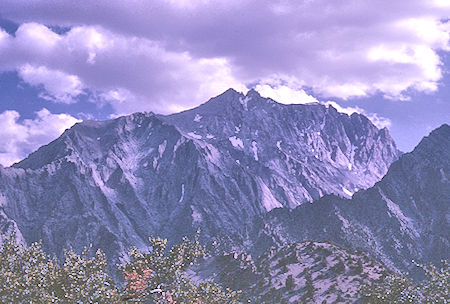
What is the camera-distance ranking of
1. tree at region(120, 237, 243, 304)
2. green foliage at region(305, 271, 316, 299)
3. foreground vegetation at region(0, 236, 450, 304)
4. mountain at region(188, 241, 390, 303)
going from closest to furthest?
foreground vegetation at region(0, 236, 450, 304)
tree at region(120, 237, 243, 304)
green foliage at region(305, 271, 316, 299)
mountain at region(188, 241, 390, 303)

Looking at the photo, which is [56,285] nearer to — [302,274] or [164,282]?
[164,282]

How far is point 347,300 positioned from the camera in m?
86.1

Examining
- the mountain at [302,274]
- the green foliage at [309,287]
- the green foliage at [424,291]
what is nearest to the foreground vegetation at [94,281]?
the green foliage at [424,291]

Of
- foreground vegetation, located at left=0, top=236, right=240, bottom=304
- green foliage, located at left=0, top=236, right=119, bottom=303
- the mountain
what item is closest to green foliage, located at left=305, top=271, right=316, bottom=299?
the mountain

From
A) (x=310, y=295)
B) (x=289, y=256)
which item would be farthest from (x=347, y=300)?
(x=289, y=256)

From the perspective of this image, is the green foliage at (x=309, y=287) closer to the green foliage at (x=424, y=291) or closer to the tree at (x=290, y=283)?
the tree at (x=290, y=283)

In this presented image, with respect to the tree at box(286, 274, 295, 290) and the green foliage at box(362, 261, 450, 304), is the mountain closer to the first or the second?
the tree at box(286, 274, 295, 290)

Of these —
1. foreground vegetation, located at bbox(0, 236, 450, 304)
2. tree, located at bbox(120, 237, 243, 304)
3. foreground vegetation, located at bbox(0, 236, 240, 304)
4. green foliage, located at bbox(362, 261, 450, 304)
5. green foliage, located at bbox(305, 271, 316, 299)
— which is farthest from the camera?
green foliage, located at bbox(305, 271, 316, 299)

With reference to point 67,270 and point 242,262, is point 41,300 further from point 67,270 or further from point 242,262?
point 242,262

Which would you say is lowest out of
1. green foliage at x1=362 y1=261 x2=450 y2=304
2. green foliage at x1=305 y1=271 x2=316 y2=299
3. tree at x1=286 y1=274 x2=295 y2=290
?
green foliage at x1=362 y1=261 x2=450 y2=304

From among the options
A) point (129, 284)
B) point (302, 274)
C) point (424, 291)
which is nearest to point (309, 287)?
point (302, 274)

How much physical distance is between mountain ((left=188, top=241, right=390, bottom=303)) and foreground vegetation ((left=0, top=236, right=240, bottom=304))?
40.0 metres

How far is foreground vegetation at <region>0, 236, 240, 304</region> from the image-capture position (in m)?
34.8

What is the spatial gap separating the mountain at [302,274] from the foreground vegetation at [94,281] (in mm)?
39970
